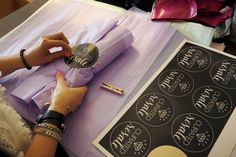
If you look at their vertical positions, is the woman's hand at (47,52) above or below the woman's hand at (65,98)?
above

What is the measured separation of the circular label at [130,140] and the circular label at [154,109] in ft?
0.08

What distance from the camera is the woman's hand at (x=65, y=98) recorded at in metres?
0.57

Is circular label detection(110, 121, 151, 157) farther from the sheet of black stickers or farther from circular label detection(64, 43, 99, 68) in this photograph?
circular label detection(64, 43, 99, 68)

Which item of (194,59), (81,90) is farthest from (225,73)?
(81,90)

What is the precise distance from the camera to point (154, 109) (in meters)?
0.56

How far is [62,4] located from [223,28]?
0.55 meters

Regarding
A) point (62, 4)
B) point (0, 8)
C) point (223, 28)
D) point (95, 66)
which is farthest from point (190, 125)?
point (0, 8)

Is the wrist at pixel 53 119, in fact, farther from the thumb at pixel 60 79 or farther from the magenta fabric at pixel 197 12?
the magenta fabric at pixel 197 12

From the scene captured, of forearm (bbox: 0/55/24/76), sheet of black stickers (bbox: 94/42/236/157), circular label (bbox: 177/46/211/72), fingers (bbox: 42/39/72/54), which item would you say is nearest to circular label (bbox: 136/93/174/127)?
sheet of black stickers (bbox: 94/42/236/157)

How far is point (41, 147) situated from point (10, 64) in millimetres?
280

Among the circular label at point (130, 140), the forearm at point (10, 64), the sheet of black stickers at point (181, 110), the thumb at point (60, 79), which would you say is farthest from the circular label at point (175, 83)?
the forearm at point (10, 64)

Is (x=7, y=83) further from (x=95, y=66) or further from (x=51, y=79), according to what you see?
(x=95, y=66)

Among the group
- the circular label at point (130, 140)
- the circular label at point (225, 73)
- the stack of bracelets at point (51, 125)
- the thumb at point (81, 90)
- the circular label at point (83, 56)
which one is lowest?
the circular label at point (130, 140)

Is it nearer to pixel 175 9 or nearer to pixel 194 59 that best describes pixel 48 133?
pixel 194 59
